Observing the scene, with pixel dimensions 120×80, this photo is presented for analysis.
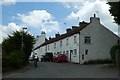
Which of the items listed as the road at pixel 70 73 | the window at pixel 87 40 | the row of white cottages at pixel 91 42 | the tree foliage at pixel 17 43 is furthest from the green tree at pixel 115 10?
the window at pixel 87 40

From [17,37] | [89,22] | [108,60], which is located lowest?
[108,60]

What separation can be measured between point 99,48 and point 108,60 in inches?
111

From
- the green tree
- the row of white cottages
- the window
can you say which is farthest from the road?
the window

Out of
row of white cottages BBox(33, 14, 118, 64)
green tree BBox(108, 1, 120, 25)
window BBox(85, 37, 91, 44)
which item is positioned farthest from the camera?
window BBox(85, 37, 91, 44)

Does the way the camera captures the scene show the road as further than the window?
No

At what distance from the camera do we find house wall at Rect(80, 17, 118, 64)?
54.0 m

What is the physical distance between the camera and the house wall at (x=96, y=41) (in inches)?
2125

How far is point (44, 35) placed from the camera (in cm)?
11312

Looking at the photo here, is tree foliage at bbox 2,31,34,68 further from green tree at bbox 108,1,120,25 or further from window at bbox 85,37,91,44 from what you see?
green tree at bbox 108,1,120,25

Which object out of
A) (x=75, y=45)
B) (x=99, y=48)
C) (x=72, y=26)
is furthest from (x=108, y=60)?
(x=72, y=26)

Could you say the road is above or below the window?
below

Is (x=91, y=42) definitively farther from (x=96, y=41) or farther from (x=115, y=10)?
(x=115, y=10)

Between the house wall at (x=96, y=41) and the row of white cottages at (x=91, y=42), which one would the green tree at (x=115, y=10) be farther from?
the house wall at (x=96, y=41)

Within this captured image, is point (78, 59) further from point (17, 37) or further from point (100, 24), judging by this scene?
point (17, 37)
